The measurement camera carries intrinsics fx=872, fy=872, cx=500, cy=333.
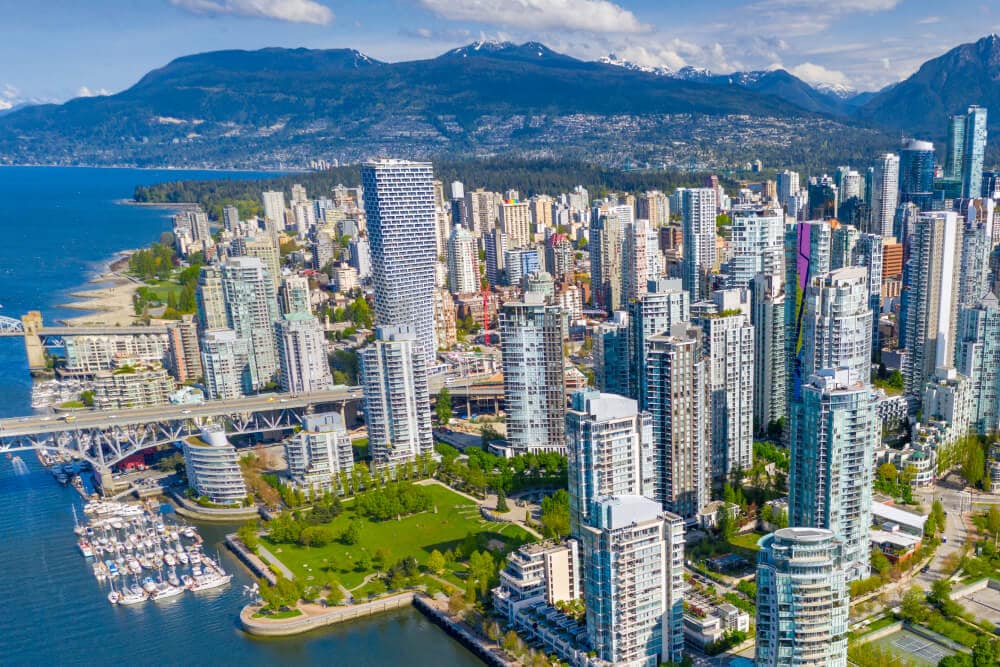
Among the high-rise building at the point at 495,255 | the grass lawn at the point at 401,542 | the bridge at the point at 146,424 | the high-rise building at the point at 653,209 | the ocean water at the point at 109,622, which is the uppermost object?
the high-rise building at the point at 653,209

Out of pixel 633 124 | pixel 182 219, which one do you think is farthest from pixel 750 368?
pixel 633 124

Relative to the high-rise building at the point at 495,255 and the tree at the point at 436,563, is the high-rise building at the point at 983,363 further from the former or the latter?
the high-rise building at the point at 495,255

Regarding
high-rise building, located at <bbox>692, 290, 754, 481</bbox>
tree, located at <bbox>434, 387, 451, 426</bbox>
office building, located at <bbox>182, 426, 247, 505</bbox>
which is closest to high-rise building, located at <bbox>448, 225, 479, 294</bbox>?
tree, located at <bbox>434, 387, 451, 426</bbox>

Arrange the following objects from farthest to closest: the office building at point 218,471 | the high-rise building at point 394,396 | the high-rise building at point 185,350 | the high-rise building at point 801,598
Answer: the high-rise building at point 185,350, the high-rise building at point 394,396, the office building at point 218,471, the high-rise building at point 801,598

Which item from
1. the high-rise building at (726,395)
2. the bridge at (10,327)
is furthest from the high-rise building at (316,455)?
the bridge at (10,327)

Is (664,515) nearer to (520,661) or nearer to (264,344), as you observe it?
(520,661)

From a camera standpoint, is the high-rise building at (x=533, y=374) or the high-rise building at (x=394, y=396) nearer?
the high-rise building at (x=533, y=374)

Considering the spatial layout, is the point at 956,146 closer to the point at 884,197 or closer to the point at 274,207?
the point at 884,197
